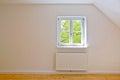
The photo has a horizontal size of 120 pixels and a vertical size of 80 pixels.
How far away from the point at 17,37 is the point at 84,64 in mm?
1923

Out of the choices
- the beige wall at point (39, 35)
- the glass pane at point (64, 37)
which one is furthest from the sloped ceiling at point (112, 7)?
the glass pane at point (64, 37)

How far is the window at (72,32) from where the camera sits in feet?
17.3

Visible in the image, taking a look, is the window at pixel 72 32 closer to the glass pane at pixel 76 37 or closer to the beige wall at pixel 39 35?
the glass pane at pixel 76 37

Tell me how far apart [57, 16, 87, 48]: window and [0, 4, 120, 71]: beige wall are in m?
0.18

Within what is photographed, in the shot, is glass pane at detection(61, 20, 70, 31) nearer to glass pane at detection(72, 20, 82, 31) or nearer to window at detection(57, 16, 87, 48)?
window at detection(57, 16, 87, 48)

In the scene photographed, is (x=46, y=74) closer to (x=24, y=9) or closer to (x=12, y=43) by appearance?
(x=12, y=43)

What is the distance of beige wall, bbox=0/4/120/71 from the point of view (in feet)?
16.8

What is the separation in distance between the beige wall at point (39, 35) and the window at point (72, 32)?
18 cm

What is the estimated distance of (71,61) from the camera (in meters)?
5.12

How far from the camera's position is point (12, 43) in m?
5.14

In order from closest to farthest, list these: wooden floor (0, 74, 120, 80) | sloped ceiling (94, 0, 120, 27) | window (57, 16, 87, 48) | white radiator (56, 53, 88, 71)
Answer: sloped ceiling (94, 0, 120, 27) → wooden floor (0, 74, 120, 80) → white radiator (56, 53, 88, 71) → window (57, 16, 87, 48)

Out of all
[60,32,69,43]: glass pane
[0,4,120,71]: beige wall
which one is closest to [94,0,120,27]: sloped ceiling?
[0,4,120,71]: beige wall

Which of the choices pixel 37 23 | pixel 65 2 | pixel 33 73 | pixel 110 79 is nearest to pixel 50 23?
pixel 37 23

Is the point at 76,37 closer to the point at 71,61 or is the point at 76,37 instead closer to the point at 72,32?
the point at 72,32
